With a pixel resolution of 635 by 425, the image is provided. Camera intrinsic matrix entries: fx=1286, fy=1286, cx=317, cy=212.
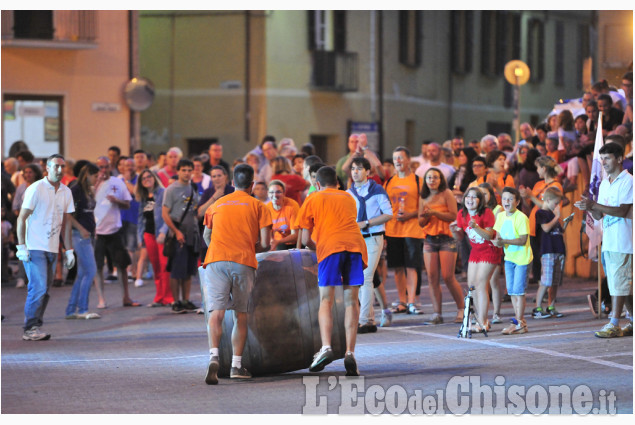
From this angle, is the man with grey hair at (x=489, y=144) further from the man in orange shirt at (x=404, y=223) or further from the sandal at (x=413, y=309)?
the sandal at (x=413, y=309)

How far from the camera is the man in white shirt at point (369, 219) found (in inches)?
531

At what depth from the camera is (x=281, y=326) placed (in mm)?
10820

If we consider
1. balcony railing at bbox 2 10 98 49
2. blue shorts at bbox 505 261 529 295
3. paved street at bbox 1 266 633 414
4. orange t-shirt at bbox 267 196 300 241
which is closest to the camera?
paved street at bbox 1 266 633 414

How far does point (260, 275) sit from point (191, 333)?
11.5 ft

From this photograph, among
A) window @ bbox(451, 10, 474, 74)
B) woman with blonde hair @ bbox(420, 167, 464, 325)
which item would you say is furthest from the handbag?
window @ bbox(451, 10, 474, 74)

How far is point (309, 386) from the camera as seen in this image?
33.7 ft

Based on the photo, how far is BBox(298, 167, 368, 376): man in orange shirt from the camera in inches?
421

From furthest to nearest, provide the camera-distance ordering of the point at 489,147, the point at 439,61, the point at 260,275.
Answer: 1. the point at 439,61
2. the point at 489,147
3. the point at 260,275

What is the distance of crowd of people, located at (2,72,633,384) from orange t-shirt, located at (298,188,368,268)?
0.01 metres

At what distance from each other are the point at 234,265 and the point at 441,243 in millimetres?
4529

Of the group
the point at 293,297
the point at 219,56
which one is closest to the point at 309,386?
the point at 293,297

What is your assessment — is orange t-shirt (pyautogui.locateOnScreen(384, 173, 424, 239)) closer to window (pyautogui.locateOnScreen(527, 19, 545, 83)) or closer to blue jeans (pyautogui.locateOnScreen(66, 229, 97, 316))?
blue jeans (pyautogui.locateOnScreen(66, 229, 97, 316))

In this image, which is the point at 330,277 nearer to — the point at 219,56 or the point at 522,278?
the point at 522,278

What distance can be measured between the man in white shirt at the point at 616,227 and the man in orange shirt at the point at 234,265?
11.9 ft
